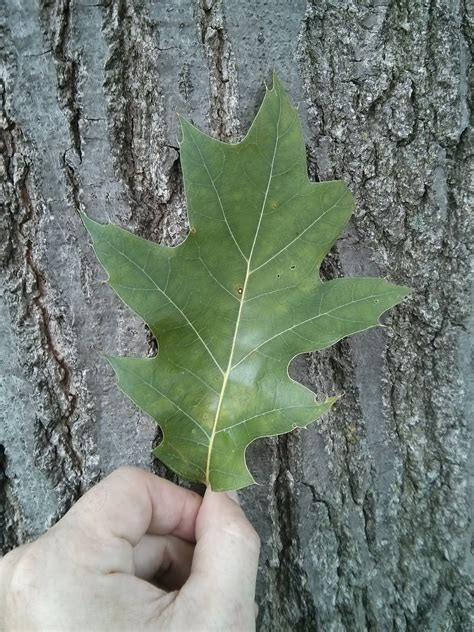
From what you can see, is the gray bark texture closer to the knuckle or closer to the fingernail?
the fingernail

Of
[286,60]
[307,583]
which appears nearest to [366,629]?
[307,583]

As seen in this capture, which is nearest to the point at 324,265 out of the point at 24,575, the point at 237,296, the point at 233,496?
the point at 237,296

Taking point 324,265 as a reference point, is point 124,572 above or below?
below

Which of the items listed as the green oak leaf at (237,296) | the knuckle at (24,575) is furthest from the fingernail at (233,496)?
the knuckle at (24,575)

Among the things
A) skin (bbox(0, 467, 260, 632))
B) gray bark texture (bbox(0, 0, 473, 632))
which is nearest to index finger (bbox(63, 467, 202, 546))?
skin (bbox(0, 467, 260, 632))

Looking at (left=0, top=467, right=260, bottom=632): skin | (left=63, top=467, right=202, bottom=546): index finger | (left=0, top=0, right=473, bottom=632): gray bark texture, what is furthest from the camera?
(left=0, top=0, right=473, bottom=632): gray bark texture

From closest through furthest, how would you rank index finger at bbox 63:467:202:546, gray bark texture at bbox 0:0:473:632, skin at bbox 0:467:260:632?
1. skin at bbox 0:467:260:632
2. index finger at bbox 63:467:202:546
3. gray bark texture at bbox 0:0:473:632

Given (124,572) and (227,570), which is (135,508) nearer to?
(124,572)
